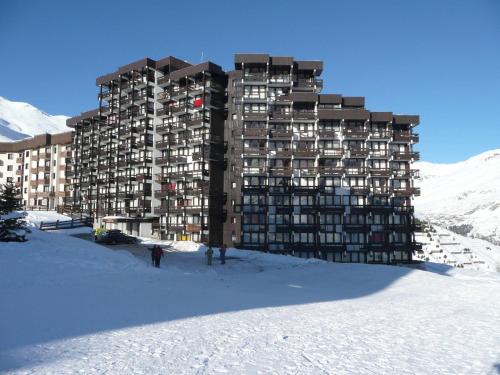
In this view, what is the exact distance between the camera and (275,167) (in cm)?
5778

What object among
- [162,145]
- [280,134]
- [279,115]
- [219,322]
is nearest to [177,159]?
[162,145]

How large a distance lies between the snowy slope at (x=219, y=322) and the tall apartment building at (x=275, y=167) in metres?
30.0

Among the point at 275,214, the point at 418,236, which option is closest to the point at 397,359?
the point at 275,214

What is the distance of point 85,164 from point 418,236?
9074 centimetres

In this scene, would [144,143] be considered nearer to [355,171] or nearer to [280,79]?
[280,79]

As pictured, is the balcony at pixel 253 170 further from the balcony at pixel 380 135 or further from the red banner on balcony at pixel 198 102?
the balcony at pixel 380 135

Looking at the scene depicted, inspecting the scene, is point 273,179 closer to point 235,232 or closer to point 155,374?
point 235,232

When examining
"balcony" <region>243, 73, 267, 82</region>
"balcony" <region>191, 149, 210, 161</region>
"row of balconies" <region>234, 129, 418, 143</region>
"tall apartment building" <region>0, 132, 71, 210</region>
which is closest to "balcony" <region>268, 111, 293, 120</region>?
"row of balconies" <region>234, 129, 418, 143</region>

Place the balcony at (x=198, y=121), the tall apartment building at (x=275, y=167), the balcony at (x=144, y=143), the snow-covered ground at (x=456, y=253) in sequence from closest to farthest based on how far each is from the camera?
the tall apartment building at (x=275, y=167) < the balcony at (x=198, y=121) < the balcony at (x=144, y=143) < the snow-covered ground at (x=456, y=253)

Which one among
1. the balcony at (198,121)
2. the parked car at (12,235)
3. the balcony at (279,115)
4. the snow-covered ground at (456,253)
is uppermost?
the balcony at (279,115)

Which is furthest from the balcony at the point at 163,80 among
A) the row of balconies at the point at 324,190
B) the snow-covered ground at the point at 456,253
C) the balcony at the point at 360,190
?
the snow-covered ground at the point at 456,253

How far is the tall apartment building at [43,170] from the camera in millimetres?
86125

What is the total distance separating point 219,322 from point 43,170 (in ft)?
289

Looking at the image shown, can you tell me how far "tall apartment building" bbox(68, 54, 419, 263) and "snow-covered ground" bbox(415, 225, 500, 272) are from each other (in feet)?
129
